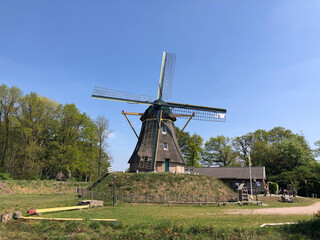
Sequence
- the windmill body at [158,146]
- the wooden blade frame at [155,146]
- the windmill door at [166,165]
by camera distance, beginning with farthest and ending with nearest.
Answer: the windmill door at [166,165] → the windmill body at [158,146] → the wooden blade frame at [155,146]

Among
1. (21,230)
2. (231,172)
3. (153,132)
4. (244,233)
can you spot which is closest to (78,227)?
(21,230)

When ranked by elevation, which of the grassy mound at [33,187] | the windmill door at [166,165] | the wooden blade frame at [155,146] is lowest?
the grassy mound at [33,187]

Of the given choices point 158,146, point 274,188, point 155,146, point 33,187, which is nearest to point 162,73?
point 158,146

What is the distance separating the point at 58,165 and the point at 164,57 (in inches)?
1200

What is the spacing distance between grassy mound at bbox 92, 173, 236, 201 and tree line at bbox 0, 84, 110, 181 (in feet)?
70.7

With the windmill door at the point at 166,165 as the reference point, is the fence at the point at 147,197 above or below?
below

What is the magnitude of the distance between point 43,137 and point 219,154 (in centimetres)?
4688

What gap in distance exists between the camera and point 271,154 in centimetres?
5238

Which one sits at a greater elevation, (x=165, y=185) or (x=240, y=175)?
(x=240, y=175)

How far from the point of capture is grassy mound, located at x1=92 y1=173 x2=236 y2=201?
26203 mm

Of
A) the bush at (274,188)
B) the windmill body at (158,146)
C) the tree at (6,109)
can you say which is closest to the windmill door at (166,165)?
the windmill body at (158,146)

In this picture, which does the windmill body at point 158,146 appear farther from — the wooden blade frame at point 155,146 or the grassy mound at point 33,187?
the grassy mound at point 33,187

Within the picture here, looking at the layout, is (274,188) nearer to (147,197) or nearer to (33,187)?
(147,197)

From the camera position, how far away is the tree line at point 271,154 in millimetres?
43241
